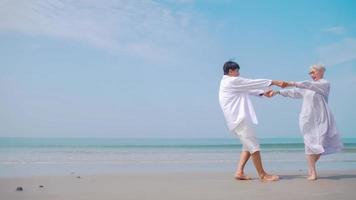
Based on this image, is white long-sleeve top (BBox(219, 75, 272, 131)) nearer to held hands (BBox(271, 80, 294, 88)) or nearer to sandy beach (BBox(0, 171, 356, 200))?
held hands (BBox(271, 80, 294, 88))

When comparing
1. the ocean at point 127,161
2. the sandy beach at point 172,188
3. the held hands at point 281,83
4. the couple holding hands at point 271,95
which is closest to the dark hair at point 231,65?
the couple holding hands at point 271,95

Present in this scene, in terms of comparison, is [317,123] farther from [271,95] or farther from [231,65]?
[231,65]

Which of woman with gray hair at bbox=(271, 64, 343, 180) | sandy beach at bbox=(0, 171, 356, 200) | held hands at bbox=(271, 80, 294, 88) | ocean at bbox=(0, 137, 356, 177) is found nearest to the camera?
sandy beach at bbox=(0, 171, 356, 200)

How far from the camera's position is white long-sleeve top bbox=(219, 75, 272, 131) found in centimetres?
517

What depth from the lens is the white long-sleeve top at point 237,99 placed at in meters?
5.17

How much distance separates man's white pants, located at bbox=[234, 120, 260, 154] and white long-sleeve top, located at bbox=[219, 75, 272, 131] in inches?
2.2

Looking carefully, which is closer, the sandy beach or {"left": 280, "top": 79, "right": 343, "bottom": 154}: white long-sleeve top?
the sandy beach

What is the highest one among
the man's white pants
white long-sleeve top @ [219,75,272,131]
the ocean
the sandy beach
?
white long-sleeve top @ [219,75,272,131]

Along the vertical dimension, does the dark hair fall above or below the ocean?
above

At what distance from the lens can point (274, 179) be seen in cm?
515

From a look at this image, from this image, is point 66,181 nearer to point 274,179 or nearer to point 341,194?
point 274,179

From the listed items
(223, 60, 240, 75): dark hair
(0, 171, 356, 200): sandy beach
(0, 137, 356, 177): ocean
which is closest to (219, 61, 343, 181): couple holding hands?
(223, 60, 240, 75): dark hair

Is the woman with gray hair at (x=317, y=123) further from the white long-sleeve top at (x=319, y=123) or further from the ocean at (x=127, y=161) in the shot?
the ocean at (x=127, y=161)

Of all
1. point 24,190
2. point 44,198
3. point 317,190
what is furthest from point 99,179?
point 317,190
